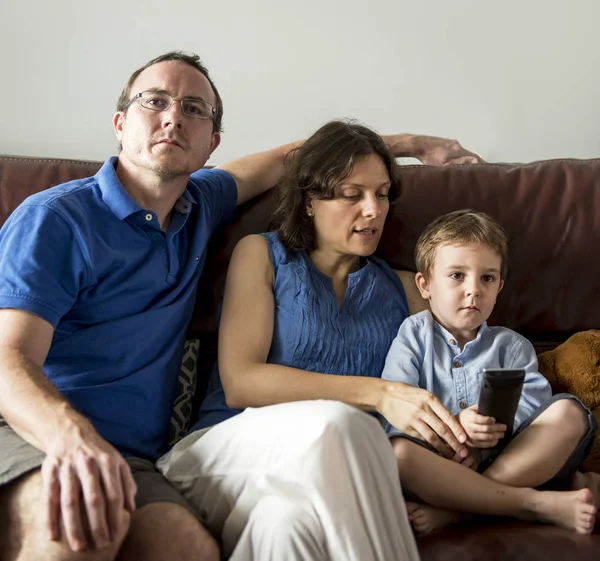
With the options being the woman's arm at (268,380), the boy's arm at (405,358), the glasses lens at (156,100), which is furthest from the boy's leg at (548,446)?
the glasses lens at (156,100)

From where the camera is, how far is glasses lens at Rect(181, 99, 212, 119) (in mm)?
1663

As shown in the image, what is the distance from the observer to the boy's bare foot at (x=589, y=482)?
154 cm

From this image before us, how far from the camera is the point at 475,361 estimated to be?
1.65 m

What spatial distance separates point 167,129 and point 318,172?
35 cm

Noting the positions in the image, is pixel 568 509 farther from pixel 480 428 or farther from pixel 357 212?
pixel 357 212

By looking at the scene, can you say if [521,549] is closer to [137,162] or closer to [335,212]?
[335,212]

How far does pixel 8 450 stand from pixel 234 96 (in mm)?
1448

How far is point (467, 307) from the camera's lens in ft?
5.35

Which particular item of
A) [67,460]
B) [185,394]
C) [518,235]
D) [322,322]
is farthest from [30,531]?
[518,235]

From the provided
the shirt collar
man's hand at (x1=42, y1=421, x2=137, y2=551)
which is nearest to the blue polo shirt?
the shirt collar

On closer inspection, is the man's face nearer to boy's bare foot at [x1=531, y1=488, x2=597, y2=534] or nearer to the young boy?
the young boy

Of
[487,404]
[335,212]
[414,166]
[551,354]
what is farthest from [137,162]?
[551,354]

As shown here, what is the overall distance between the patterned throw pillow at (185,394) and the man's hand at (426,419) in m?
0.47

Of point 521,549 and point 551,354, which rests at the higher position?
point 551,354
